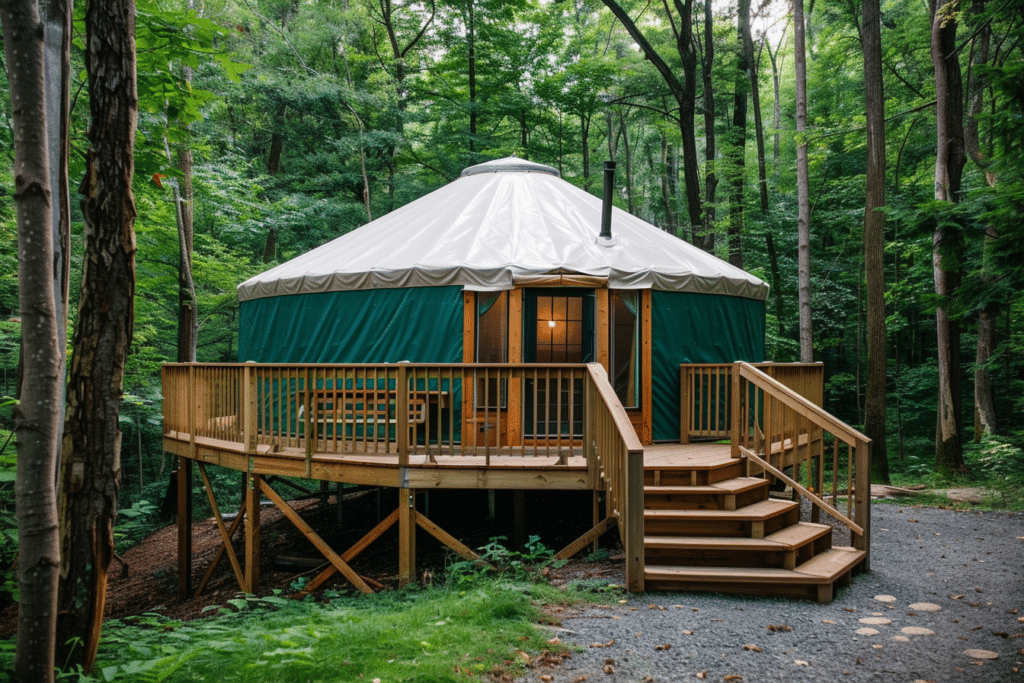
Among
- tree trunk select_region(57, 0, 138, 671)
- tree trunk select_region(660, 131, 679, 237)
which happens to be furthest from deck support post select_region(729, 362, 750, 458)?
tree trunk select_region(660, 131, 679, 237)

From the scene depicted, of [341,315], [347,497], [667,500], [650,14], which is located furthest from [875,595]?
[650,14]

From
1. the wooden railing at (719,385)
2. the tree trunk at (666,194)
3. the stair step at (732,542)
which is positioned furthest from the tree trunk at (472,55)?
the stair step at (732,542)

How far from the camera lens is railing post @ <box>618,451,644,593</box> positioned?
3762 millimetres

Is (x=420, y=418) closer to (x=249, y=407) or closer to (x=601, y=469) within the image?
(x=249, y=407)

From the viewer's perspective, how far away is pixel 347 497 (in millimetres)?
9664

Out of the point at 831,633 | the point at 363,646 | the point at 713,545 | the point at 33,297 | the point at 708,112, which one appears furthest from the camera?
the point at 708,112

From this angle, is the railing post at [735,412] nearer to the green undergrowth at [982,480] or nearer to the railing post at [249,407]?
the green undergrowth at [982,480]

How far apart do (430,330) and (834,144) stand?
1373 centimetres

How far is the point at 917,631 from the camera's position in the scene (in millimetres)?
3340

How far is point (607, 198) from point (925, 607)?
4571 mm

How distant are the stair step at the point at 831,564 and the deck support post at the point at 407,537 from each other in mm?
2643

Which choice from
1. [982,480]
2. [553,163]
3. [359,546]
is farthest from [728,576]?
[553,163]

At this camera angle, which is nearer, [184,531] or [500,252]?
[184,531]

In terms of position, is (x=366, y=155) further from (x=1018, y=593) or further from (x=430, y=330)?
(x=1018, y=593)
